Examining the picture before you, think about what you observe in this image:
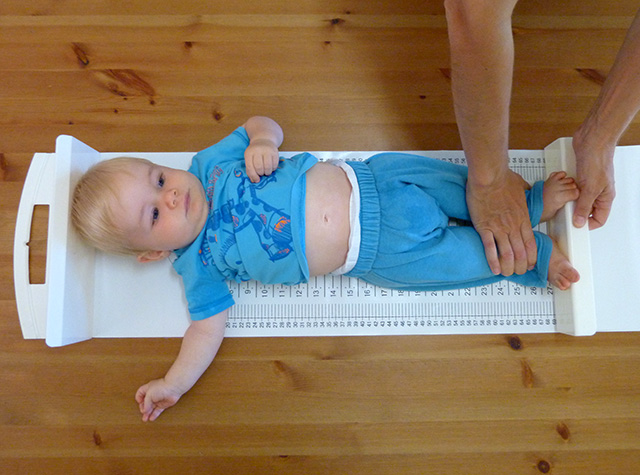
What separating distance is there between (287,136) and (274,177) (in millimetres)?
207

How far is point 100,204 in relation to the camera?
2.70 feet

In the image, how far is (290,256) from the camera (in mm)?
874

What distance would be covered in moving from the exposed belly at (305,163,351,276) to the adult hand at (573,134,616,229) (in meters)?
0.46

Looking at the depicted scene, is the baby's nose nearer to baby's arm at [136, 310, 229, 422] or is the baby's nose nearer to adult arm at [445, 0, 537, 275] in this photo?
baby's arm at [136, 310, 229, 422]

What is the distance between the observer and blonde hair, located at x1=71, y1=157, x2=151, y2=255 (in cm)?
82

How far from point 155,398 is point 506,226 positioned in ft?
2.68

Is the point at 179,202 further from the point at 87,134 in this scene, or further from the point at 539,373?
the point at 539,373

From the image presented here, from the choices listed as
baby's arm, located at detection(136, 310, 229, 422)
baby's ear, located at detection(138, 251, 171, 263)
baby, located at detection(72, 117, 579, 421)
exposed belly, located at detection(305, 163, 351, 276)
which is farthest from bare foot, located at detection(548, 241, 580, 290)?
baby's ear, located at detection(138, 251, 171, 263)

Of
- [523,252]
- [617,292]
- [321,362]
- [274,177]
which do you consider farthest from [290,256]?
[617,292]

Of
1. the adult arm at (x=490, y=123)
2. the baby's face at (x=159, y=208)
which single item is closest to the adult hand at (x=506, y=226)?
the adult arm at (x=490, y=123)

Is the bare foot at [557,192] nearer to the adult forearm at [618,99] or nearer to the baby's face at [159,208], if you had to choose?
the adult forearm at [618,99]

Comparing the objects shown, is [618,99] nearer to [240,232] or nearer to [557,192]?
[557,192]

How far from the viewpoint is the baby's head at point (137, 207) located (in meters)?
0.82

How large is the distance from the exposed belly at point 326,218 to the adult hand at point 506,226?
0.25 m
